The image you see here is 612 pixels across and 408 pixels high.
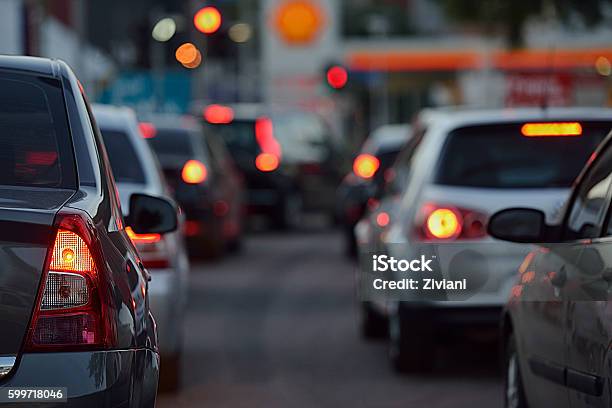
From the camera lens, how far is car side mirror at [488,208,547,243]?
728 centimetres

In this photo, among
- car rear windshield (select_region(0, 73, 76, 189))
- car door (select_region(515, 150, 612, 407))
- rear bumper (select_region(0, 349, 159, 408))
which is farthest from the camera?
car door (select_region(515, 150, 612, 407))

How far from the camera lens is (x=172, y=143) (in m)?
20.0

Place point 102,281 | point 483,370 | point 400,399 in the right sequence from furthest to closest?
point 483,370
point 400,399
point 102,281

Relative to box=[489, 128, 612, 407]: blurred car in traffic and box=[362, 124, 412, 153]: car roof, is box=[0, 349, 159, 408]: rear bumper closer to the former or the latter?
box=[489, 128, 612, 407]: blurred car in traffic

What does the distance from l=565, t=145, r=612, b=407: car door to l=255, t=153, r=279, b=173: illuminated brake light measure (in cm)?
2019

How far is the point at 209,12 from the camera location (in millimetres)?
31266

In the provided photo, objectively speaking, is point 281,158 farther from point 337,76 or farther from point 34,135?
point 34,135

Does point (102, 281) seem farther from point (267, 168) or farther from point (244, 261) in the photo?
point (267, 168)

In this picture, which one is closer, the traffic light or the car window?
the car window

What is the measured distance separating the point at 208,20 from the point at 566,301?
2493 cm

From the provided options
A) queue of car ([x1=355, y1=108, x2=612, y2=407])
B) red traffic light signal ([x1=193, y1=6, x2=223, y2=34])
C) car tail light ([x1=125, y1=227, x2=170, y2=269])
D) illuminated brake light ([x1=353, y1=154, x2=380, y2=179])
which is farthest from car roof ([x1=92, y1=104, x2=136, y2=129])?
red traffic light signal ([x1=193, y1=6, x2=223, y2=34])

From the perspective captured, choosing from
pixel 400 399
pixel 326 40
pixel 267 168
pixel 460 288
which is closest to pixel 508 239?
pixel 460 288

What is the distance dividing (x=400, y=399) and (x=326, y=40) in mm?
62388

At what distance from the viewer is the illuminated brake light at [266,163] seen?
27.2 meters
